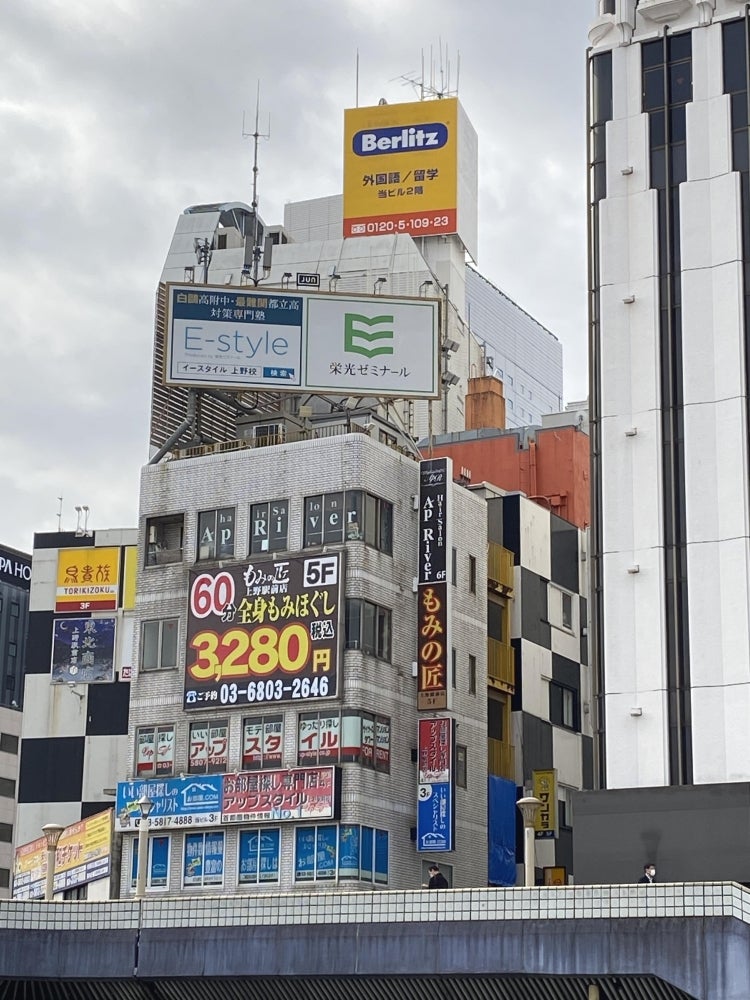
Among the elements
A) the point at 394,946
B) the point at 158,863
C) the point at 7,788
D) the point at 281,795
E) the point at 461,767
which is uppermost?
the point at 7,788

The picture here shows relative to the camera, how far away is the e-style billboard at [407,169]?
396 ft

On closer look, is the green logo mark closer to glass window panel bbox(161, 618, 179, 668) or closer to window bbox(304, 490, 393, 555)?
window bbox(304, 490, 393, 555)

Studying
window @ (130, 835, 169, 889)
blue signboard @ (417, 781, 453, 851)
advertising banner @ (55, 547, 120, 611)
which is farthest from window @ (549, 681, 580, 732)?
advertising banner @ (55, 547, 120, 611)

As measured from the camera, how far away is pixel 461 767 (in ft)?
244

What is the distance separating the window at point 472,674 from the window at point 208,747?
35.0 feet

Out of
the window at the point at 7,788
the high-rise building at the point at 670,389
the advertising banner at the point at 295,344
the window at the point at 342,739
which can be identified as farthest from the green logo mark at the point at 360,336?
the window at the point at 7,788

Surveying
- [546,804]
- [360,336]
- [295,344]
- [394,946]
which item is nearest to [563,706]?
[546,804]

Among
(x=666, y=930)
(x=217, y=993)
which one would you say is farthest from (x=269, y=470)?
(x=666, y=930)

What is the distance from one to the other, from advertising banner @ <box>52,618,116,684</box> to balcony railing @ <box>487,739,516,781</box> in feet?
102

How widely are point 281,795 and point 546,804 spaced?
13.7 metres

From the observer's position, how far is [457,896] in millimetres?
48750

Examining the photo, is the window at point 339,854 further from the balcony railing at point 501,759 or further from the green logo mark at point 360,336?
the green logo mark at point 360,336

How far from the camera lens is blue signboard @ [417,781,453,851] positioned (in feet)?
232

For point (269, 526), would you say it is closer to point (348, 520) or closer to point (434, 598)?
point (348, 520)
